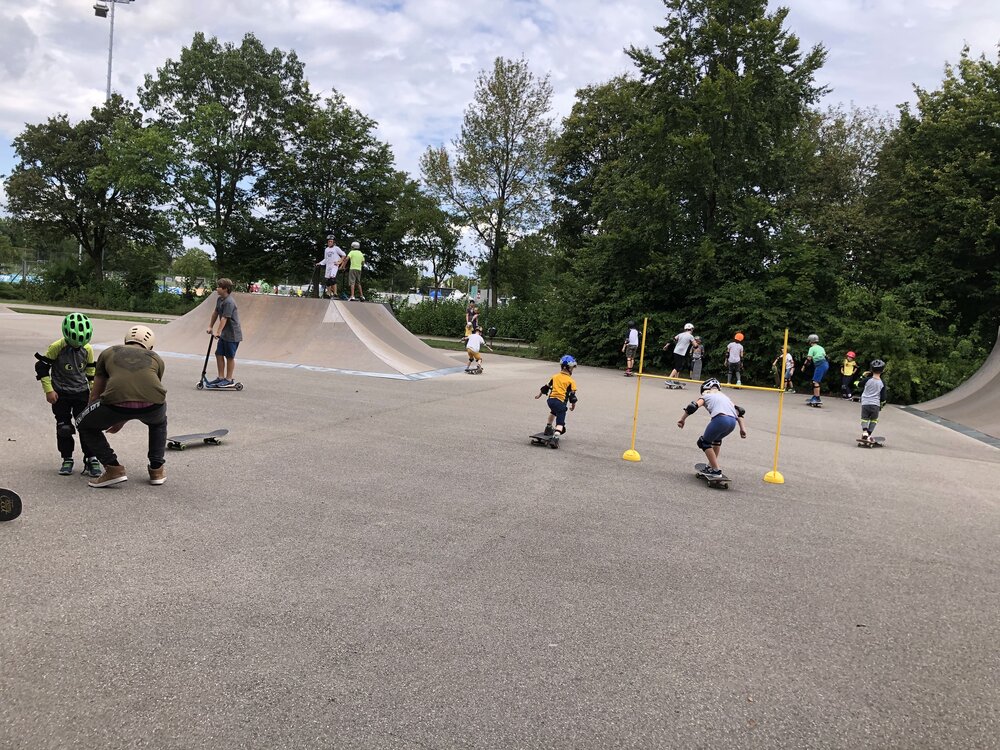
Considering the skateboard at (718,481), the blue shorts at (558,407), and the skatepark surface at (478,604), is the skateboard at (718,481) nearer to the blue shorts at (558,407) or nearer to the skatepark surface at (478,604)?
the skatepark surface at (478,604)

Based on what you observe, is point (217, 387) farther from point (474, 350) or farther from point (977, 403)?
point (977, 403)

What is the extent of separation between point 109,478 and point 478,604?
3576 mm

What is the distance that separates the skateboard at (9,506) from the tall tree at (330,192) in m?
32.9

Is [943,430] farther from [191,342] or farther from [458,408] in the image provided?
[191,342]

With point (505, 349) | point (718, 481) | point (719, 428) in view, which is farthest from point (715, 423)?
point (505, 349)

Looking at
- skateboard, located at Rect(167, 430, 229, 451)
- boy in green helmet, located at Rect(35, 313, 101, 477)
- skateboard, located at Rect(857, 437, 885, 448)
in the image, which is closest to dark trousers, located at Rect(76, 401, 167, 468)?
boy in green helmet, located at Rect(35, 313, 101, 477)

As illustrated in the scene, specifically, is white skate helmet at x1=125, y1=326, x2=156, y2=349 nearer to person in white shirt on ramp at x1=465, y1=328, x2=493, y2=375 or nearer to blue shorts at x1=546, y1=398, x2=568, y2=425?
blue shorts at x1=546, y1=398, x2=568, y2=425

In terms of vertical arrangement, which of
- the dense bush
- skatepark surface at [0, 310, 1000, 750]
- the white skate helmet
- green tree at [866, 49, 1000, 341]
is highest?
green tree at [866, 49, 1000, 341]

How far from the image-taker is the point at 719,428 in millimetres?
6688

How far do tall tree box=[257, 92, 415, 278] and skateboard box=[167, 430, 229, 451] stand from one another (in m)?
30.2

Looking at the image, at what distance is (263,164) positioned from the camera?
38125mm

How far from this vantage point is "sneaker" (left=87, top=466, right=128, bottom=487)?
5168 millimetres

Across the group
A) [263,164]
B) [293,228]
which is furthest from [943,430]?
[263,164]

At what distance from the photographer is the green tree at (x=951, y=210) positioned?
1852 centimetres
